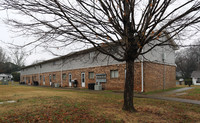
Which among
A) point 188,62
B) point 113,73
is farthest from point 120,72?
point 188,62

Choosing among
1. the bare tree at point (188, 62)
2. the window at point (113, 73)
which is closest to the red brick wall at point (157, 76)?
the window at point (113, 73)

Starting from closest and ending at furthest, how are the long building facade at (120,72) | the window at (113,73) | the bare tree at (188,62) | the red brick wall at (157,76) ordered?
the long building facade at (120,72), the red brick wall at (157,76), the window at (113,73), the bare tree at (188,62)

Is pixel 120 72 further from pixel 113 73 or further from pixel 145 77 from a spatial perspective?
pixel 145 77

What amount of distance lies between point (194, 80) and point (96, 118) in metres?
45.7

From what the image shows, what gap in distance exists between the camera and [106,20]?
21.6 feet

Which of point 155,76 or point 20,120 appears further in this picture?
point 155,76

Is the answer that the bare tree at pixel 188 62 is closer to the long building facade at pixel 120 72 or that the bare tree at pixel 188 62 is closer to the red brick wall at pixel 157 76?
the long building facade at pixel 120 72

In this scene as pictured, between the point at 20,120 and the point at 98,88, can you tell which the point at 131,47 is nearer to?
the point at 20,120

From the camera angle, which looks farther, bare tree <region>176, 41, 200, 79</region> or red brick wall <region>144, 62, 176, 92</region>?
bare tree <region>176, 41, 200, 79</region>

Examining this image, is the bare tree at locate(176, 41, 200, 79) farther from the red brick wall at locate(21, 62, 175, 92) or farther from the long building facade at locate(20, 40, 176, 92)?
the red brick wall at locate(21, 62, 175, 92)

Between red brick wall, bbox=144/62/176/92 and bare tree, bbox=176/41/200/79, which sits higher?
bare tree, bbox=176/41/200/79

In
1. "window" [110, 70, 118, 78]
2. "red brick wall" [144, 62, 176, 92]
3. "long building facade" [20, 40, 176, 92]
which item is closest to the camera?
"long building facade" [20, 40, 176, 92]

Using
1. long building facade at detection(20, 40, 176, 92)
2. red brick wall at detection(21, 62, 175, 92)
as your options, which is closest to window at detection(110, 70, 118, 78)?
long building facade at detection(20, 40, 176, 92)

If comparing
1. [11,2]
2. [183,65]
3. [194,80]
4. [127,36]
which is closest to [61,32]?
[11,2]
